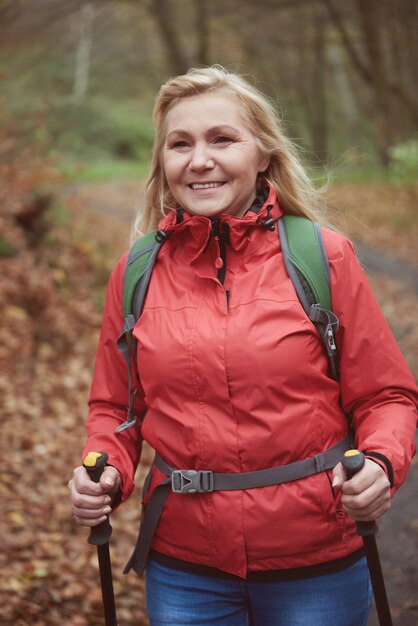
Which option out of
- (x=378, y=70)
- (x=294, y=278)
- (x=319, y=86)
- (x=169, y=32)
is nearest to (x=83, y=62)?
(x=319, y=86)

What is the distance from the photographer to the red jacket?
7.05 feet

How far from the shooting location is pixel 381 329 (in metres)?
2.27

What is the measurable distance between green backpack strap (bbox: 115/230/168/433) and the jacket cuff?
88cm

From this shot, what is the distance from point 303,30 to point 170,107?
2786 cm

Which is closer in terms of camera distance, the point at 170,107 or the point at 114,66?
the point at 170,107

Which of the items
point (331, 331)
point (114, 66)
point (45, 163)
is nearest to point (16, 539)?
point (331, 331)

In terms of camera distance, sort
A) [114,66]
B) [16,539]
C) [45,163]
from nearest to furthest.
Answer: [16,539] → [45,163] → [114,66]

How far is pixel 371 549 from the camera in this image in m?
2.12

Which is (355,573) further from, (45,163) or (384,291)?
(384,291)

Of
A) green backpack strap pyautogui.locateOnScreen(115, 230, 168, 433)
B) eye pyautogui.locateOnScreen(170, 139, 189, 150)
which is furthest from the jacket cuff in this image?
eye pyautogui.locateOnScreen(170, 139, 189, 150)

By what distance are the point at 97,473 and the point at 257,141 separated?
1275 mm

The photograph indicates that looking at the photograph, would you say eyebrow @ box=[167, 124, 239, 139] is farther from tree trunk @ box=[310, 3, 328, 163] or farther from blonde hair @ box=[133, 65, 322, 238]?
tree trunk @ box=[310, 3, 328, 163]

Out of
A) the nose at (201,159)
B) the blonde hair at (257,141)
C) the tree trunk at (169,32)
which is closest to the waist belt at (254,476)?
the blonde hair at (257,141)

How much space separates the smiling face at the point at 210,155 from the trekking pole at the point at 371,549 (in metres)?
0.96
